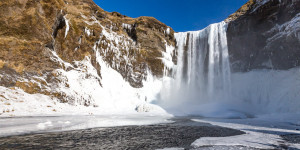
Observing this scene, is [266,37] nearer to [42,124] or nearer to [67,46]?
[67,46]

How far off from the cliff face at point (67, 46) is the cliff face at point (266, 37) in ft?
48.7

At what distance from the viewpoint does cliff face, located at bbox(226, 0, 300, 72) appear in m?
22.9

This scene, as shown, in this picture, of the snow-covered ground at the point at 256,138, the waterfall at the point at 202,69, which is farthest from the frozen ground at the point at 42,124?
the waterfall at the point at 202,69

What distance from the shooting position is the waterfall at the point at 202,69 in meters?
30.9

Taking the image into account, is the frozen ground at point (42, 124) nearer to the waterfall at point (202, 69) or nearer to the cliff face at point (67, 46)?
the cliff face at point (67, 46)

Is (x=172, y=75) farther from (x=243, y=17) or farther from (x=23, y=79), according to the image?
(x=23, y=79)

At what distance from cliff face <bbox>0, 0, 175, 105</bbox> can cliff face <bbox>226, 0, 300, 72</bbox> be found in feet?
48.7

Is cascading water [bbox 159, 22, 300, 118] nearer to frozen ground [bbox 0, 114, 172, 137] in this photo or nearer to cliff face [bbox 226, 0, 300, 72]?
cliff face [bbox 226, 0, 300, 72]

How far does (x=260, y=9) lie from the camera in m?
27.1

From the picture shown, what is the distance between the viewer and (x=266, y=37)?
2631cm

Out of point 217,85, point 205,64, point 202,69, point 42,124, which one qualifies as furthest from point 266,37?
point 42,124

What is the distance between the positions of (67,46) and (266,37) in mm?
31596

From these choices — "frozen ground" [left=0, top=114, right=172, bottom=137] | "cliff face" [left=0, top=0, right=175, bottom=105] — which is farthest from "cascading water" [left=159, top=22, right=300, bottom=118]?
"frozen ground" [left=0, top=114, right=172, bottom=137]

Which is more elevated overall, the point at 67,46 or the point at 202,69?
the point at 67,46
